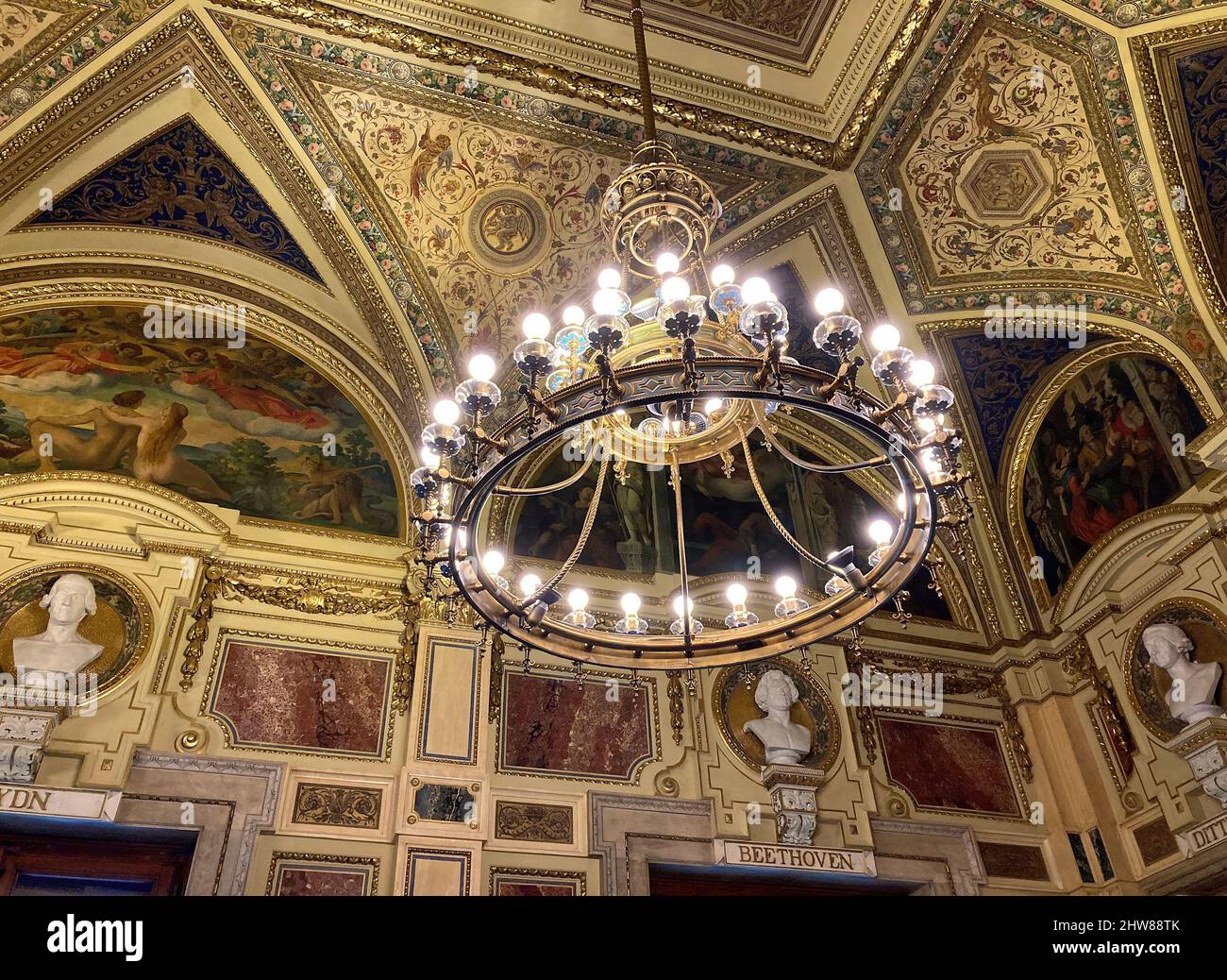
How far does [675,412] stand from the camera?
4.58 metres

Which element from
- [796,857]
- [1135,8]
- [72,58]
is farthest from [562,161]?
[796,857]

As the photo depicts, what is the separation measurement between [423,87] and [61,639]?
482 centimetres

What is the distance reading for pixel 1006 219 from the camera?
8156mm

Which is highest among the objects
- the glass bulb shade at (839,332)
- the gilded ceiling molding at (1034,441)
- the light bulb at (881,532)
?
the gilded ceiling molding at (1034,441)

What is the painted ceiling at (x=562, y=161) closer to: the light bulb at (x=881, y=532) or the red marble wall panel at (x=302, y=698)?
the red marble wall panel at (x=302, y=698)

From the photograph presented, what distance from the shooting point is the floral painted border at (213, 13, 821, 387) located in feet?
23.2

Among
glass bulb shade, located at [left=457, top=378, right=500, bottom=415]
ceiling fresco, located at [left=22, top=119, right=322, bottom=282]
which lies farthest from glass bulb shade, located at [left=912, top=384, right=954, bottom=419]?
ceiling fresco, located at [left=22, top=119, right=322, bottom=282]

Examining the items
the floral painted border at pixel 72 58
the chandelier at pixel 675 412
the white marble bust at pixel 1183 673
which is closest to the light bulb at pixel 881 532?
Result: the chandelier at pixel 675 412

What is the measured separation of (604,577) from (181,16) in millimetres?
5330

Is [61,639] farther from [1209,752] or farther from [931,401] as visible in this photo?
[1209,752]

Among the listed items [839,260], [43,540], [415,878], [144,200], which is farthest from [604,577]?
[144,200]

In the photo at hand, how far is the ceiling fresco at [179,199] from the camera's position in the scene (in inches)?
289

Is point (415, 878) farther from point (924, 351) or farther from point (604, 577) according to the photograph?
point (924, 351)

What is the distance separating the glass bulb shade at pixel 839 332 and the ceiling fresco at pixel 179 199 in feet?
19.0
